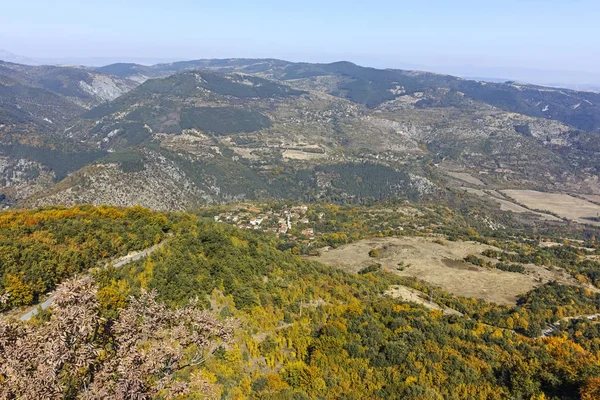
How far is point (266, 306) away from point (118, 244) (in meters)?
17.8

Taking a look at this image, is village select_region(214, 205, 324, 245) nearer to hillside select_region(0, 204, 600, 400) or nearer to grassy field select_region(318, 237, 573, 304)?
grassy field select_region(318, 237, 573, 304)

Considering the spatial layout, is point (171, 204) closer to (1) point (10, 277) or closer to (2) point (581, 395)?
(1) point (10, 277)

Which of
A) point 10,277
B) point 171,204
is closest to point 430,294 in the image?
point 10,277

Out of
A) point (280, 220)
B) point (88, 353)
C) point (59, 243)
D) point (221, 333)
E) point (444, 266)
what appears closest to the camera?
point (88, 353)

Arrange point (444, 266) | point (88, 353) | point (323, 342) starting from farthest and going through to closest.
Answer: point (444, 266) < point (323, 342) < point (88, 353)

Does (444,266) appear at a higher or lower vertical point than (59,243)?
lower

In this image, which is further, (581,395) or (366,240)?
(366,240)

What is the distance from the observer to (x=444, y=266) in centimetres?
8750

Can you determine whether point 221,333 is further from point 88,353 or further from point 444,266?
point 444,266

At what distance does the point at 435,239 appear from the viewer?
353ft

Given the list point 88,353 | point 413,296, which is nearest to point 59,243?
point 88,353

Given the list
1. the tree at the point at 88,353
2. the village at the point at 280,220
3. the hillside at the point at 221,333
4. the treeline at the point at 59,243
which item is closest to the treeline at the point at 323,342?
the hillside at the point at 221,333

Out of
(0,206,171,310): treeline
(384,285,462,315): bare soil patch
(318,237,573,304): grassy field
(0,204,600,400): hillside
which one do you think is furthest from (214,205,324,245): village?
(0,206,171,310): treeline

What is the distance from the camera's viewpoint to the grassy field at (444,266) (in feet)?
251
